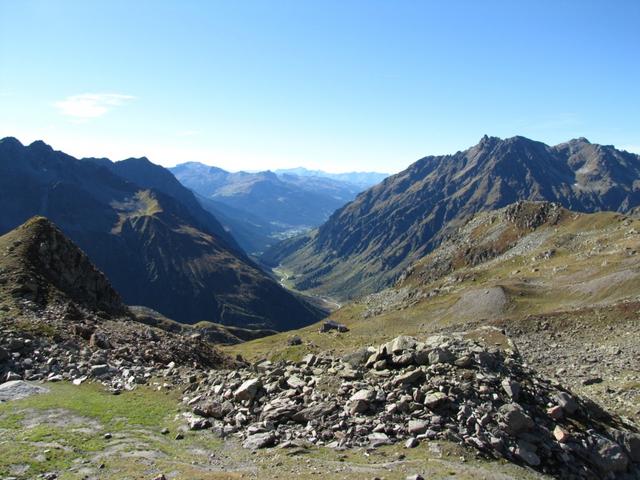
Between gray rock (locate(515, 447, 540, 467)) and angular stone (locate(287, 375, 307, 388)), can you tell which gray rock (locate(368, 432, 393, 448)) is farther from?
angular stone (locate(287, 375, 307, 388))

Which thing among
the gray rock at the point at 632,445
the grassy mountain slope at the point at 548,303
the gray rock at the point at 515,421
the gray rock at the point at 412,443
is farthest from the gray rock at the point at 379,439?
the grassy mountain slope at the point at 548,303

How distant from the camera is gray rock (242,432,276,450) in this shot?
22828mm

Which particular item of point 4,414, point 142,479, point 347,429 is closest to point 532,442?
point 347,429

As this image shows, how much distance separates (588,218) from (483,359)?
12648 cm

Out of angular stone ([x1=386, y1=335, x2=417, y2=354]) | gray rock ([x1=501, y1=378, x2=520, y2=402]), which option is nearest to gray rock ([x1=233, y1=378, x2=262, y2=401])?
angular stone ([x1=386, y1=335, x2=417, y2=354])

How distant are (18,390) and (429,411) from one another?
2428 cm

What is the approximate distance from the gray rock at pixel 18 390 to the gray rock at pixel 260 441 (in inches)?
589

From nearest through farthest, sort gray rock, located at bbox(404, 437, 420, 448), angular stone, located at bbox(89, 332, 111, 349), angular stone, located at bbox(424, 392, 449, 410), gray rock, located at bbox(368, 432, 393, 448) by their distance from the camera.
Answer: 1. gray rock, located at bbox(404, 437, 420, 448)
2. gray rock, located at bbox(368, 432, 393, 448)
3. angular stone, located at bbox(424, 392, 449, 410)
4. angular stone, located at bbox(89, 332, 111, 349)

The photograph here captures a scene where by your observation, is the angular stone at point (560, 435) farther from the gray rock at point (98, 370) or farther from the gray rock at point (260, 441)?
the gray rock at point (98, 370)

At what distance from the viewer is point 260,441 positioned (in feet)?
75.4

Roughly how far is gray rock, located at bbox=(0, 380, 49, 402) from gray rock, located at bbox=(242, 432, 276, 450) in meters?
15.0

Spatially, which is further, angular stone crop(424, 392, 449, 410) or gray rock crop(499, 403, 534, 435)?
angular stone crop(424, 392, 449, 410)

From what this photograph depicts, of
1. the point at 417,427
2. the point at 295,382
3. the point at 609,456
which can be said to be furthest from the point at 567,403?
the point at 295,382

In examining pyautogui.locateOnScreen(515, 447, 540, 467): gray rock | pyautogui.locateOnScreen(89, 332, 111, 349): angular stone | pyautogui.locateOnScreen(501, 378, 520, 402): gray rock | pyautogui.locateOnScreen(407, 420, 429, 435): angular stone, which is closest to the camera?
pyautogui.locateOnScreen(515, 447, 540, 467): gray rock
